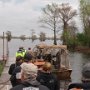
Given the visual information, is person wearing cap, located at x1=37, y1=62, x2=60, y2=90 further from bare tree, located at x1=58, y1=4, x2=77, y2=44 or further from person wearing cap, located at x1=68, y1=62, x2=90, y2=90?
bare tree, located at x1=58, y1=4, x2=77, y2=44

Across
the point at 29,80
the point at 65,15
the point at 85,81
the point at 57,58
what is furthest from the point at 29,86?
the point at 65,15

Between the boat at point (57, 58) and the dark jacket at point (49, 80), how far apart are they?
18.3m

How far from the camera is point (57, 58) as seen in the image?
30312 mm

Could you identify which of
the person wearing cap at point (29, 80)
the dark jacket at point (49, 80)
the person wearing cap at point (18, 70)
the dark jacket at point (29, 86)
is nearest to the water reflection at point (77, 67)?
the person wearing cap at point (18, 70)

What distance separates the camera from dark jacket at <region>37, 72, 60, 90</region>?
9875 millimetres

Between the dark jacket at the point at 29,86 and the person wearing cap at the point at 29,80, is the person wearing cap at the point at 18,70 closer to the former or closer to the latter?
the person wearing cap at the point at 29,80

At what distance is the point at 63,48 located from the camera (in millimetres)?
30688

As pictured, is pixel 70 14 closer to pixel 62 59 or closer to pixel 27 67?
pixel 62 59

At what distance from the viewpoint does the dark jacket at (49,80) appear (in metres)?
9.88

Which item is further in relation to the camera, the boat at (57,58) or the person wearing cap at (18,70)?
the boat at (57,58)

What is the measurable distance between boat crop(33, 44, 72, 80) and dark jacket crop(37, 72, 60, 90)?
18255 mm

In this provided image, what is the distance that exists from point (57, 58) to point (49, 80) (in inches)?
806

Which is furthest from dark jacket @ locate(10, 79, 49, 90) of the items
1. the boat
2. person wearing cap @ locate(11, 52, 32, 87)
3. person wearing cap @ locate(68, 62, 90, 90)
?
the boat

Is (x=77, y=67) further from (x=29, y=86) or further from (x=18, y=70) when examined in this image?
(x=29, y=86)
